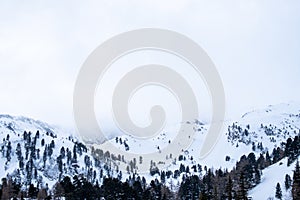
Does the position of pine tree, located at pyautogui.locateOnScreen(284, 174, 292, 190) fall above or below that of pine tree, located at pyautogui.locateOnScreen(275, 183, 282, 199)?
above

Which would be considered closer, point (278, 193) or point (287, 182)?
point (278, 193)

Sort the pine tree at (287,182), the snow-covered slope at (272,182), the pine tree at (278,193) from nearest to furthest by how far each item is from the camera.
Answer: the pine tree at (278,193)
the pine tree at (287,182)
the snow-covered slope at (272,182)

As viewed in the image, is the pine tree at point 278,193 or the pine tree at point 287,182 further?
the pine tree at point 287,182

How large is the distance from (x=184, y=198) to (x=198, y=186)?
11531mm

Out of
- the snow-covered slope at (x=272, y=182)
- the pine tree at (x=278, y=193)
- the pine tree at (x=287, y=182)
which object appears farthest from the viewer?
the snow-covered slope at (x=272, y=182)

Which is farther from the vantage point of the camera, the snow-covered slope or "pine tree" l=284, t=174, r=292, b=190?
the snow-covered slope

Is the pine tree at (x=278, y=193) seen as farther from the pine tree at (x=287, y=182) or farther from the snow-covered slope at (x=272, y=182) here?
the pine tree at (x=287, y=182)

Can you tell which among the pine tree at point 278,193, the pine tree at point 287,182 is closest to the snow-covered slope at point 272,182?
the pine tree at point 287,182

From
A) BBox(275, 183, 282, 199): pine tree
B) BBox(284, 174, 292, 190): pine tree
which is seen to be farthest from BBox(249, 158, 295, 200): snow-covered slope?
BBox(275, 183, 282, 199): pine tree

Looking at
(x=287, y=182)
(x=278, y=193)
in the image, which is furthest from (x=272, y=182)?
(x=278, y=193)

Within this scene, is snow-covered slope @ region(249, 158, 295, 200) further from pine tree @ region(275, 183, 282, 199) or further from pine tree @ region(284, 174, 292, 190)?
pine tree @ region(275, 183, 282, 199)

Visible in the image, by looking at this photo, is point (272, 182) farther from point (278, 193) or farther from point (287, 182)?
point (278, 193)

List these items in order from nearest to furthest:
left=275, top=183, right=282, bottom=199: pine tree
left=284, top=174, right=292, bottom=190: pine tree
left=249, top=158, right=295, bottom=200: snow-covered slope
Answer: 1. left=275, top=183, right=282, bottom=199: pine tree
2. left=284, top=174, right=292, bottom=190: pine tree
3. left=249, top=158, right=295, bottom=200: snow-covered slope

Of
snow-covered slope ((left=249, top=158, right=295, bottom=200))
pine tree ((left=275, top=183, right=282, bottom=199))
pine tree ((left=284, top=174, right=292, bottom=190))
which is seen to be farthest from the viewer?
snow-covered slope ((left=249, top=158, right=295, bottom=200))
